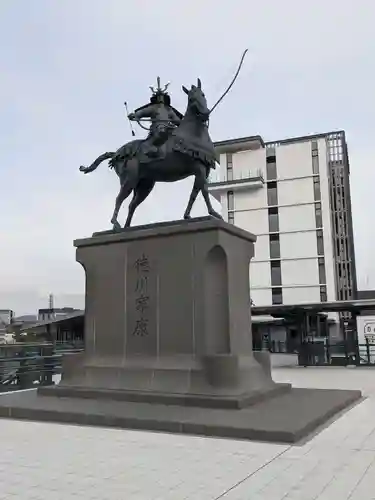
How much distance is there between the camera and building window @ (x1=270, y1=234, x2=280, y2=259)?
5234 cm

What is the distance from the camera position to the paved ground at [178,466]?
4.30 metres

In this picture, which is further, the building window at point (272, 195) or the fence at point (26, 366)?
the building window at point (272, 195)

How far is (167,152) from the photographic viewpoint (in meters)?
9.70

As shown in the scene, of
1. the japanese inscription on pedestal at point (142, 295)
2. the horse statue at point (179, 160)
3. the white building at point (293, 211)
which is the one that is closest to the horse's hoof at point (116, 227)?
the horse statue at point (179, 160)

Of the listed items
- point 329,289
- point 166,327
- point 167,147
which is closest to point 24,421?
point 166,327

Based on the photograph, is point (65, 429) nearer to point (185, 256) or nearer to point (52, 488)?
point (52, 488)

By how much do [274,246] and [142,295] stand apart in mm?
44574

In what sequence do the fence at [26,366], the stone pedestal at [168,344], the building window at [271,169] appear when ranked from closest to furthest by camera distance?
the stone pedestal at [168,344] → the fence at [26,366] → the building window at [271,169]

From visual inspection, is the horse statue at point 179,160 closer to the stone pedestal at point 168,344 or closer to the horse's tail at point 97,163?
the horse's tail at point 97,163

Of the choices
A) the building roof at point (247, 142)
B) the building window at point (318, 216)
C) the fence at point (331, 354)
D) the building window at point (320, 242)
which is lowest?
the fence at point (331, 354)

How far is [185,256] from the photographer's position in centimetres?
890

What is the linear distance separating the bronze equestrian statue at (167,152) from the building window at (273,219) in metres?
43.2

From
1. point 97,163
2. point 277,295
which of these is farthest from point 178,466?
point 277,295

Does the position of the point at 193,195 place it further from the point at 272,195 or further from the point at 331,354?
the point at 272,195
